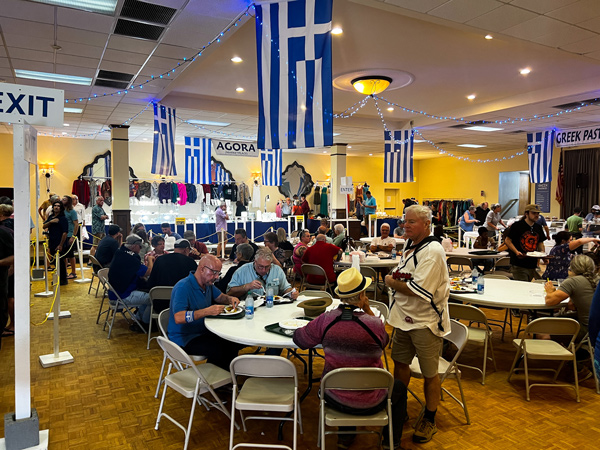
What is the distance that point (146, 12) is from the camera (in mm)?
4516

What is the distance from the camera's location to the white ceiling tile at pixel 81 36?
499cm

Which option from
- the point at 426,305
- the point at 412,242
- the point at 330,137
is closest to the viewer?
the point at 426,305

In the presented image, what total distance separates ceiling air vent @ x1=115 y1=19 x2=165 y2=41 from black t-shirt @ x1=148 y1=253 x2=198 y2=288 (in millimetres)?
2646

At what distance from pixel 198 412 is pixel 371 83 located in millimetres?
6321

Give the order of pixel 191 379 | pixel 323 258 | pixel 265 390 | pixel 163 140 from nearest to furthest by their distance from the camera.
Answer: pixel 265 390 < pixel 191 379 < pixel 323 258 < pixel 163 140

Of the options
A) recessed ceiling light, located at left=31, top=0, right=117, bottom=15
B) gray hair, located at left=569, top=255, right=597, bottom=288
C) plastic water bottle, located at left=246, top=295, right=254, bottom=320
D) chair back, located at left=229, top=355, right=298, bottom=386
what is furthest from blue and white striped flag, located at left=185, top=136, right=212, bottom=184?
chair back, located at left=229, top=355, right=298, bottom=386

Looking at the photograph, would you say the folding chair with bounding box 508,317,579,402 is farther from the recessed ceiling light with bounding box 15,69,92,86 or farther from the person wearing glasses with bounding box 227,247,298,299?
the recessed ceiling light with bounding box 15,69,92,86

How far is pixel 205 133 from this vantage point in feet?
44.9

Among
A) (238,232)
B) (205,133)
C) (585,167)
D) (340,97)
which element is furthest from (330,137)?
(585,167)

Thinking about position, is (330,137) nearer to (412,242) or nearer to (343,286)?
(412,242)

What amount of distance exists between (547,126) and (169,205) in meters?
12.6

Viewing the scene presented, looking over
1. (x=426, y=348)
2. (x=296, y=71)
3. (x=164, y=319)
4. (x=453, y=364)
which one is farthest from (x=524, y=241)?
(x=164, y=319)

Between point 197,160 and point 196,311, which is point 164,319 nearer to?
point 196,311

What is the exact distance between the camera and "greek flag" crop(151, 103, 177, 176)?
8.48 m
